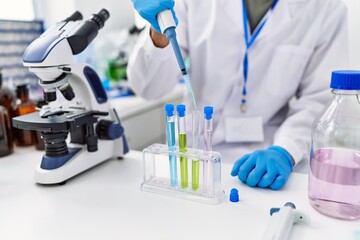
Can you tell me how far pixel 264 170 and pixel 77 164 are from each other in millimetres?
443

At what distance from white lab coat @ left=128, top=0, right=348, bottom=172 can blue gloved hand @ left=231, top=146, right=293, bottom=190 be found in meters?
0.26

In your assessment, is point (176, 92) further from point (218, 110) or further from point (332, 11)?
point (332, 11)

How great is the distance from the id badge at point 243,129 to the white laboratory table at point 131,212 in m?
0.33

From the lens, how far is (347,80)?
1.86 feet

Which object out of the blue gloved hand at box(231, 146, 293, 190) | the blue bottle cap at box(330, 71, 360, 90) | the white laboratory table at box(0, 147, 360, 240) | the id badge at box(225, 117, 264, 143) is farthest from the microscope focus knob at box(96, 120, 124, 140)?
the blue bottle cap at box(330, 71, 360, 90)

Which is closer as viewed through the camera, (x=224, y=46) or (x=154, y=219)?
(x=154, y=219)

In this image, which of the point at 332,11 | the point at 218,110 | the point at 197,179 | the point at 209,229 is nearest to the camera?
the point at 209,229

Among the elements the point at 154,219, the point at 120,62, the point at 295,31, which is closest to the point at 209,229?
the point at 154,219

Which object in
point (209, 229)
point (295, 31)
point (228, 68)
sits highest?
point (295, 31)

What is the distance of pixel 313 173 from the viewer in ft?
2.16

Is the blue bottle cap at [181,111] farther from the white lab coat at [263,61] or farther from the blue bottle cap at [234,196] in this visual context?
the white lab coat at [263,61]

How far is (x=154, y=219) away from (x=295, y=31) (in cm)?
82

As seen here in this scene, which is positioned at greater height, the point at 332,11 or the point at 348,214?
the point at 332,11

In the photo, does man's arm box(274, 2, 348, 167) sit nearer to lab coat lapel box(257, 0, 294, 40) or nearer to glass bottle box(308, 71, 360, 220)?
lab coat lapel box(257, 0, 294, 40)
